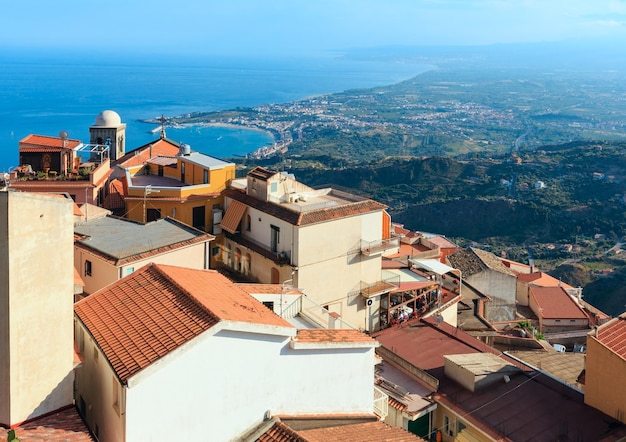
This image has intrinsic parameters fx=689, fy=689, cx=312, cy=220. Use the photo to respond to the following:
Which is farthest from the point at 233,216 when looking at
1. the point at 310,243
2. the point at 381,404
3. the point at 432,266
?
the point at 381,404

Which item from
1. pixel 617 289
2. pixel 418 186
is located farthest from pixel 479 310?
pixel 418 186

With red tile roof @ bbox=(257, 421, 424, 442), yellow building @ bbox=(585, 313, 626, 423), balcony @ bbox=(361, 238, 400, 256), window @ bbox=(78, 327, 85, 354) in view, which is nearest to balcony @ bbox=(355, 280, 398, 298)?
balcony @ bbox=(361, 238, 400, 256)

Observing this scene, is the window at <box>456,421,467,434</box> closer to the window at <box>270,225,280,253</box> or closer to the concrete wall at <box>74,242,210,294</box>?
the concrete wall at <box>74,242,210,294</box>

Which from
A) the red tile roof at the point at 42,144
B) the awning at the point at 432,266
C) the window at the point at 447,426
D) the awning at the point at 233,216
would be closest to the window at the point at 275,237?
the awning at the point at 233,216

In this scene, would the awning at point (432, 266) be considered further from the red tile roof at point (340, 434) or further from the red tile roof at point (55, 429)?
the red tile roof at point (55, 429)

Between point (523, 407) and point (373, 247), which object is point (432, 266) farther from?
point (523, 407)
